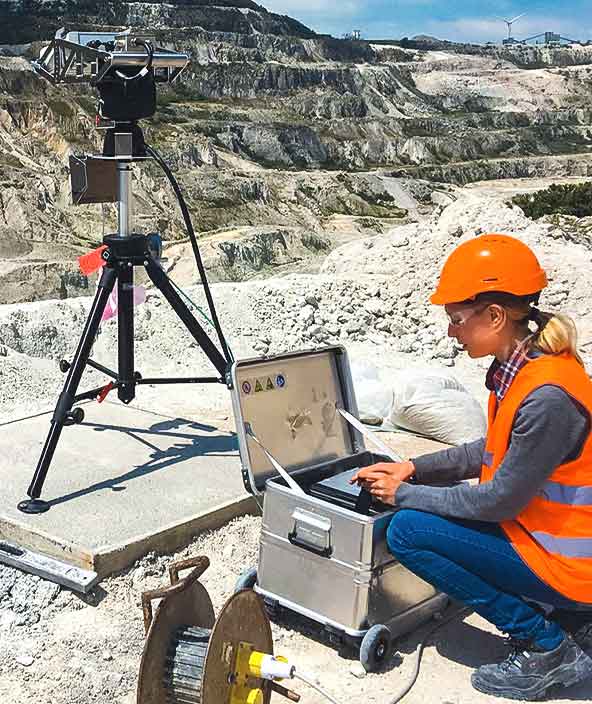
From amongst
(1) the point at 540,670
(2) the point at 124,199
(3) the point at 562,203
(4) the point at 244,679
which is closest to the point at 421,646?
(1) the point at 540,670

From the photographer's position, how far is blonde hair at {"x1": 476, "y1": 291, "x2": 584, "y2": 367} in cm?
255

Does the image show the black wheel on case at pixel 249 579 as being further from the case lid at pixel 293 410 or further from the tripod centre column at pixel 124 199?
the tripod centre column at pixel 124 199

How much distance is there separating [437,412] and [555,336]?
2789mm

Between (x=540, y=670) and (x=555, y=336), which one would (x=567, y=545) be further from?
(x=555, y=336)

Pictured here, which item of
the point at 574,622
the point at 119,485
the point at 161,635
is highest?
the point at 161,635

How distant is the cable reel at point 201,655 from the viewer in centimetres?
227

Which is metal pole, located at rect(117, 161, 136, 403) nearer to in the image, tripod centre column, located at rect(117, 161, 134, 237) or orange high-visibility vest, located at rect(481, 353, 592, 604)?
tripod centre column, located at rect(117, 161, 134, 237)

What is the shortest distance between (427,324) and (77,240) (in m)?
17.0

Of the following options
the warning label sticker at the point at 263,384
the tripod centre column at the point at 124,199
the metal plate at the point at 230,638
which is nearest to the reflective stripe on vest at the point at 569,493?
the metal plate at the point at 230,638

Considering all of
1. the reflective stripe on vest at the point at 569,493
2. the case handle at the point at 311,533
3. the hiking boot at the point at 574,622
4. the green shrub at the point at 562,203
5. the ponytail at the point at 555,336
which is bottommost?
the green shrub at the point at 562,203

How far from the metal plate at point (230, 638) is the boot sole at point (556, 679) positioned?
722 millimetres

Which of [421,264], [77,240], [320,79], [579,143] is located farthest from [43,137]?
[579,143]

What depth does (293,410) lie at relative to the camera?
11.1 ft

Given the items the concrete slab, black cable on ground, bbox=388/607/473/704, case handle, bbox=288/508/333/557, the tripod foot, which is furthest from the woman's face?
the tripod foot
